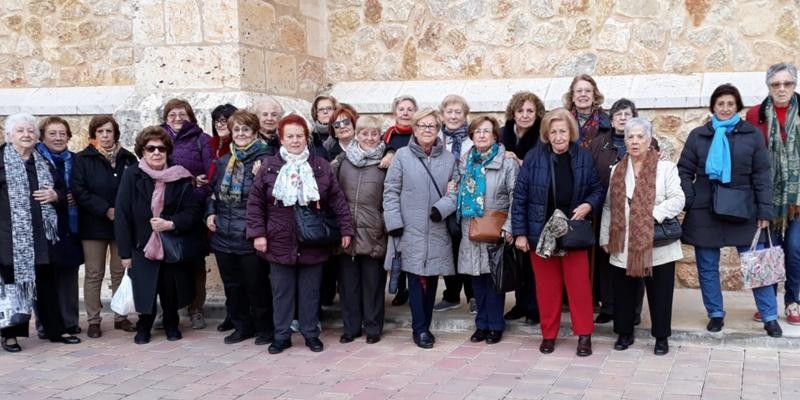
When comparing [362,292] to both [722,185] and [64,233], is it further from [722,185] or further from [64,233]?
[722,185]

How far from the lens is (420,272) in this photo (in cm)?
532

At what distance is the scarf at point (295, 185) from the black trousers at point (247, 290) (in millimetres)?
584

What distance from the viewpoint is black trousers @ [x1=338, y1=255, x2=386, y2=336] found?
5.59m

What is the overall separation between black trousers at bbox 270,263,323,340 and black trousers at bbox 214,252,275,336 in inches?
6.7

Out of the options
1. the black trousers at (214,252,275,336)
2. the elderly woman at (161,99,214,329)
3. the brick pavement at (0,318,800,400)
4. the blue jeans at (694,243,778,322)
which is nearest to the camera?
the brick pavement at (0,318,800,400)

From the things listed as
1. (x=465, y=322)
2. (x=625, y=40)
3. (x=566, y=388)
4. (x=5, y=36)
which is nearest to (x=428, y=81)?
(x=625, y=40)

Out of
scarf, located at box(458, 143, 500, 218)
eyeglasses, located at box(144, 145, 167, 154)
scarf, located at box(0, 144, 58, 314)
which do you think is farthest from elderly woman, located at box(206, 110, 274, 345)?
scarf, located at box(458, 143, 500, 218)

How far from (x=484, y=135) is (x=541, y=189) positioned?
1.73 ft

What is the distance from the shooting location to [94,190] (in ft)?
19.3

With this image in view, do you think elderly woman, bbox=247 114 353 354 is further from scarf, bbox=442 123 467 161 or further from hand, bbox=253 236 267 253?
scarf, bbox=442 123 467 161

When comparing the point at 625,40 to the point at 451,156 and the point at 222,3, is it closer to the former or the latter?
the point at 451,156

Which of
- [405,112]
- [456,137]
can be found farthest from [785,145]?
[405,112]

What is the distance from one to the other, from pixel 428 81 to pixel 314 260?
2.65m

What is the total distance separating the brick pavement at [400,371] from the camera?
443cm
